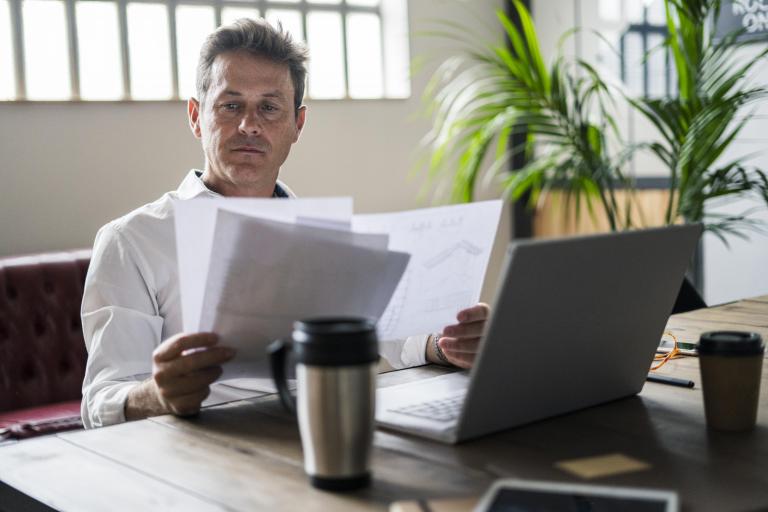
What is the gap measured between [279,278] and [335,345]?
0.30 meters

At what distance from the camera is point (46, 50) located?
3.90 meters

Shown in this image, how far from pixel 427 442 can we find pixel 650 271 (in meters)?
0.37

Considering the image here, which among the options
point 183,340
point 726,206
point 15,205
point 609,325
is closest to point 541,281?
point 609,325

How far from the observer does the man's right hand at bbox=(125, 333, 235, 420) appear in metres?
1.30

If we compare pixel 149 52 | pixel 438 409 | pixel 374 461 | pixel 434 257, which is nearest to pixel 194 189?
pixel 434 257

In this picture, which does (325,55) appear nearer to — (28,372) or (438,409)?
(28,372)

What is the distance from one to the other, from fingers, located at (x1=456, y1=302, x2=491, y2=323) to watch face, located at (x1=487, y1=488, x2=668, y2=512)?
67 centimetres

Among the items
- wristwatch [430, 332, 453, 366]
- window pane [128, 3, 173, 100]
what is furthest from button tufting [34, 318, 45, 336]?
wristwatch [430, 332, 453, 366]

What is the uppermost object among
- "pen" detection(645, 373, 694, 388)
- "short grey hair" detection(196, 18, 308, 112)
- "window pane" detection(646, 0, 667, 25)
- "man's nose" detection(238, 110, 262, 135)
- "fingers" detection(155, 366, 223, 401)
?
"window pane" detection(646, 0, 667, 25)

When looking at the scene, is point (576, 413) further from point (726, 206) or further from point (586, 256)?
point (726, 206)

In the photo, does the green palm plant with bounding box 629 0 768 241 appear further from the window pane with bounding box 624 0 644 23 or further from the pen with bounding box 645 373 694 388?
the pen with bounding box 645 373 694 388

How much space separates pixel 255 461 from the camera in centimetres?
113

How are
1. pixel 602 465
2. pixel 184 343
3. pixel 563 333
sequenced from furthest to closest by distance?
pixel 184 343
pixel 563 333
pixel 602 465

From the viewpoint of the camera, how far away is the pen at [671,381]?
57.0 inches
